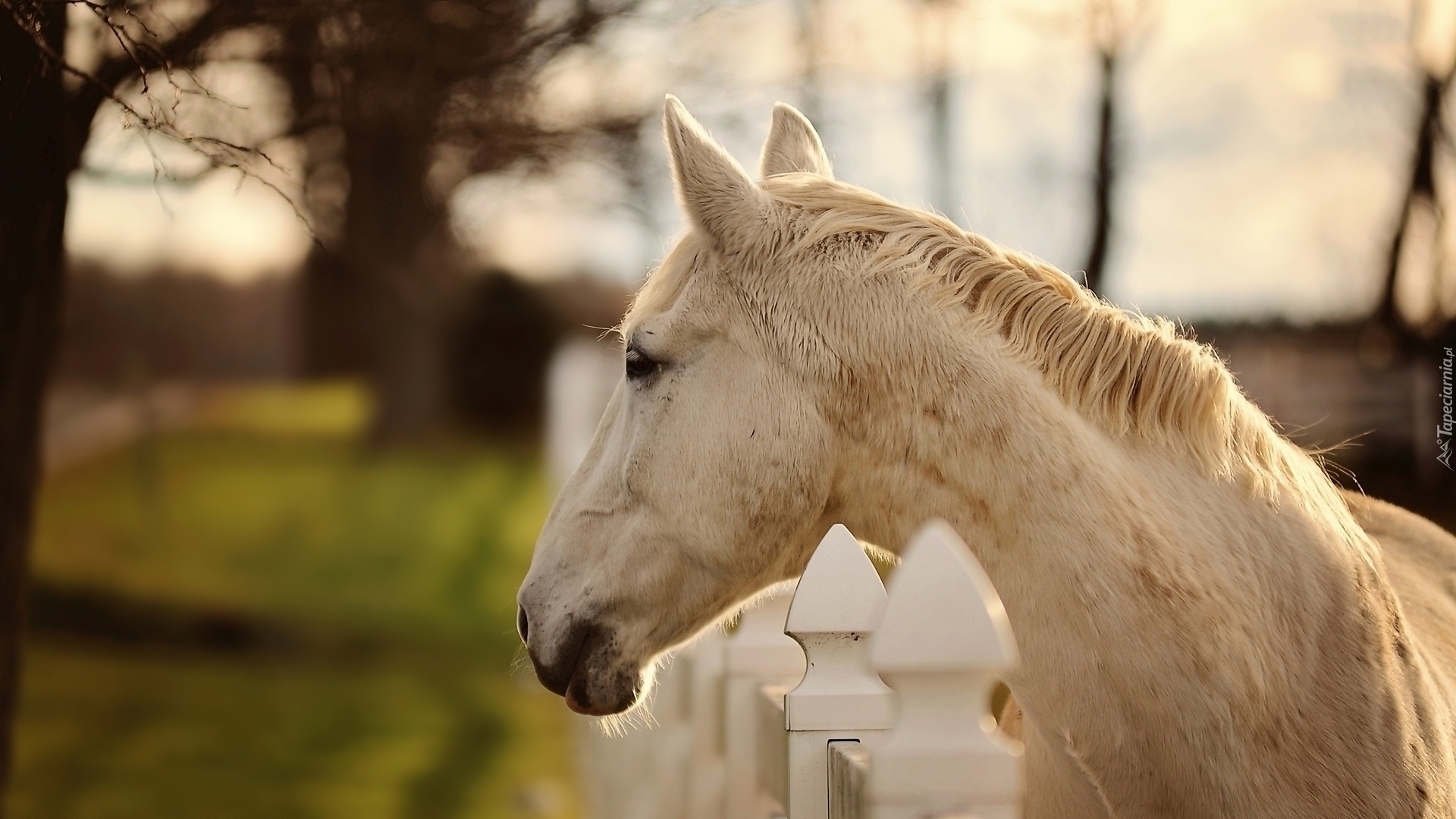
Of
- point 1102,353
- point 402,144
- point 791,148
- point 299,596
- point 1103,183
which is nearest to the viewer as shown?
point 1102,353

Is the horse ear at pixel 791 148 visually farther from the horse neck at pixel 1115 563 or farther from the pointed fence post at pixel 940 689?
the pointed fence post at pixel 940 689

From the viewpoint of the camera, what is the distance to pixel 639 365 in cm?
196

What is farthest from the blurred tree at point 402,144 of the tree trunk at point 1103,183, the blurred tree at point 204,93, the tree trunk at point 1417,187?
the tree trunk at point 1417,187

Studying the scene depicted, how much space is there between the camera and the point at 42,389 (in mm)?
3916

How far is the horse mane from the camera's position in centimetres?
172

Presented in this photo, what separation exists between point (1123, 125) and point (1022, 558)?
559cm

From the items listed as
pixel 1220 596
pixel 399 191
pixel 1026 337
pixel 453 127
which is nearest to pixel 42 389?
pixel 453 127

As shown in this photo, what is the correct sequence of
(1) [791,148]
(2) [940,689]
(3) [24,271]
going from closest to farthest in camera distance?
(2) [940,689], (1) [791,148], (3) [24,271]

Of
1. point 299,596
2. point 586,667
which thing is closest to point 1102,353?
point 586,667

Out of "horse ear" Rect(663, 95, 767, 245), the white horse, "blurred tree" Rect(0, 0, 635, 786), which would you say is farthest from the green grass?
"horse ear" Rect(663, 95, 767, 245)

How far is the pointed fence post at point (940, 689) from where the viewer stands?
1.25m

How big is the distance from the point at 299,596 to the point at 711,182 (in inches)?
335

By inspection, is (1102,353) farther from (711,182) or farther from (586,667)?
(586,667)

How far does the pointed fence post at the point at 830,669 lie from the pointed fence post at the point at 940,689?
427 mm
